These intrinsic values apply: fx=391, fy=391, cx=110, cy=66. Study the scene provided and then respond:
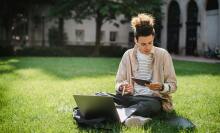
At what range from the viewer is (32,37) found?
3959cm

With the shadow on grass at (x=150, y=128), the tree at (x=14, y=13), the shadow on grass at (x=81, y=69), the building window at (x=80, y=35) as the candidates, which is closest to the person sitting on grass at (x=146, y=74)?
the shadow on grass at (x=150, y=128)

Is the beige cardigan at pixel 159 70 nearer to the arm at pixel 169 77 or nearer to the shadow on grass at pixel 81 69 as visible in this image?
the arm at pixel 169 77

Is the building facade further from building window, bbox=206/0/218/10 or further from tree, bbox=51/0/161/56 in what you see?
tree, bbox=51/0/161/56

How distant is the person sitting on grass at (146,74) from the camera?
5.62 m

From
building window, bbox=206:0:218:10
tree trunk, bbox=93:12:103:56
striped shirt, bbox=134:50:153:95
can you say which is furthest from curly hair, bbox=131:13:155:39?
building window, bbox=206:0:218:10

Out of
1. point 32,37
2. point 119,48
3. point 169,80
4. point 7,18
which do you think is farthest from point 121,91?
point 32,37

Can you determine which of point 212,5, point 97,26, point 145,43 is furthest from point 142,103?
point 212,5

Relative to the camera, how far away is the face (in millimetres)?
5586

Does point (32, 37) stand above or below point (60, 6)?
below

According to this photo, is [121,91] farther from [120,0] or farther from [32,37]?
[32,37]

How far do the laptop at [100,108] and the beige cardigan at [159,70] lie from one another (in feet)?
1.61

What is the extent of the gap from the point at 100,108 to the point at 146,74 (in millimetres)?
1058

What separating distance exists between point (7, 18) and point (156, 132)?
32828 millimetres

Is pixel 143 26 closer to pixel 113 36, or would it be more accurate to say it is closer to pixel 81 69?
pixel 81 69
